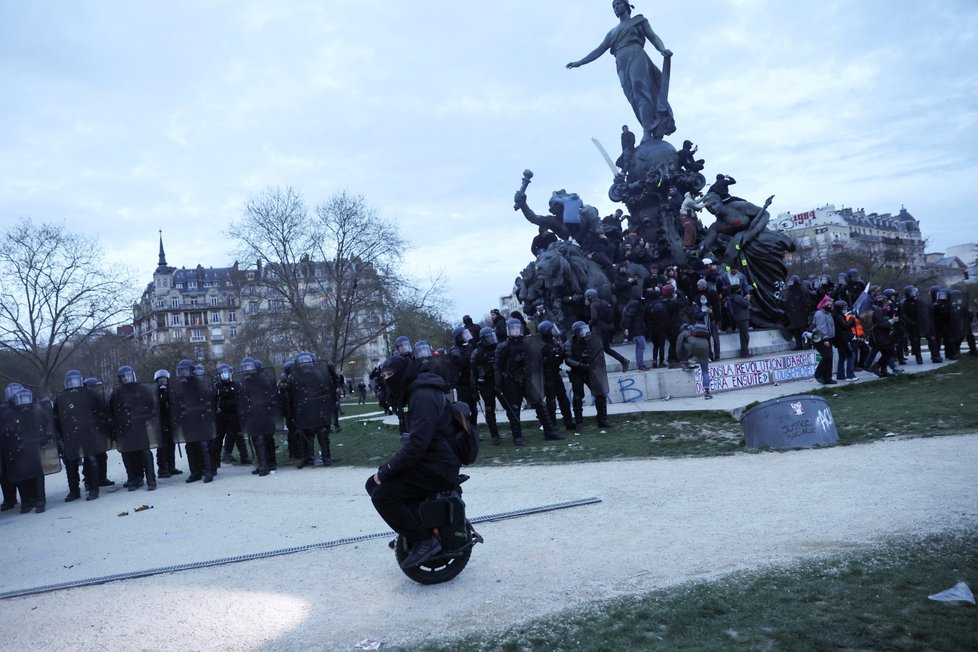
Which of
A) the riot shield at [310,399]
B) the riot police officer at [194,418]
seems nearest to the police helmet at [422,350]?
the riot shield at [310,399]

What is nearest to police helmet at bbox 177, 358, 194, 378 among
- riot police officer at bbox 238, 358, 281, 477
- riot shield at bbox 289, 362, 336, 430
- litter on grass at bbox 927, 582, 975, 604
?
riot police officer at bbox 238, 358, 281, 477

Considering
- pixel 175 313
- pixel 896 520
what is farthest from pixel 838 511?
pixel 175 313

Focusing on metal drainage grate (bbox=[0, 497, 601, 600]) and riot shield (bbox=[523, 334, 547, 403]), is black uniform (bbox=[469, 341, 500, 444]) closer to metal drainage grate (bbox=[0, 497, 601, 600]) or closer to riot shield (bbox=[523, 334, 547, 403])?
riot shield (bbox=[523, 334, 547, 403])

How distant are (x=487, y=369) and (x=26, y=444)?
672 cm

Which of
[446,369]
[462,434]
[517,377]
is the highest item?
[446,369]

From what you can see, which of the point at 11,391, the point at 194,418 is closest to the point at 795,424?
the point at 194,418

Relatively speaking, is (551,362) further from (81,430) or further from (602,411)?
(81,430)

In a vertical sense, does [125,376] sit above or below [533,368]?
above

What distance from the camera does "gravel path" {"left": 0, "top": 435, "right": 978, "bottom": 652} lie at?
4.63 m

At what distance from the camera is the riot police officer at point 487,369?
1271 cm

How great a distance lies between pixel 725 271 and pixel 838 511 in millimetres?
14920

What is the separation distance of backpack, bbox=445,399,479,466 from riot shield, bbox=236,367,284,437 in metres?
7.85

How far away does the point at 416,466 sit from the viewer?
5.10m

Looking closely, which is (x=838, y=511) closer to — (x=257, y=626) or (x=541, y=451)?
(x=257, y=626)
